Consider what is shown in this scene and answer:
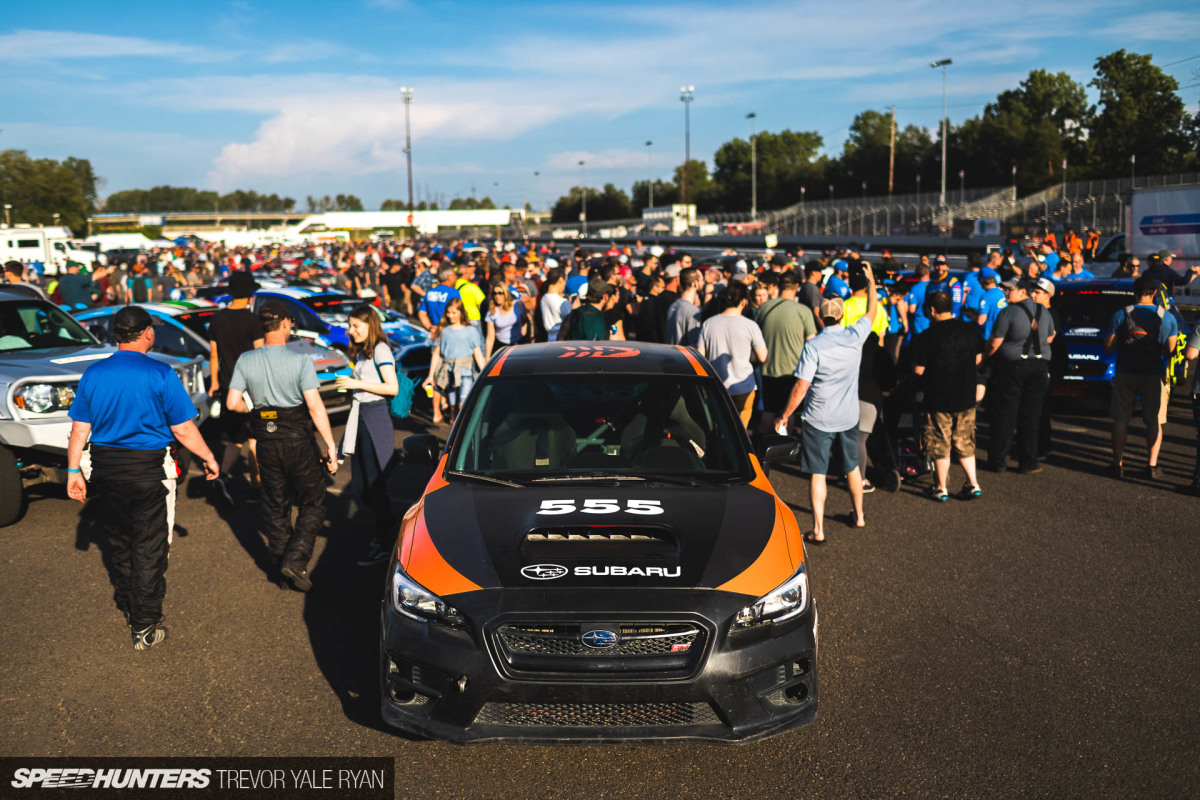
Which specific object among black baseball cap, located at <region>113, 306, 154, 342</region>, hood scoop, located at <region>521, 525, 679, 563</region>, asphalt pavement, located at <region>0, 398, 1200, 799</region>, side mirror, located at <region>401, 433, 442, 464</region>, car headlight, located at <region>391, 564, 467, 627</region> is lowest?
asphalt pavement, located at <region>0, 398, 1200, 799</region>

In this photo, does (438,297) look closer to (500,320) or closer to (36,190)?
(500,320)

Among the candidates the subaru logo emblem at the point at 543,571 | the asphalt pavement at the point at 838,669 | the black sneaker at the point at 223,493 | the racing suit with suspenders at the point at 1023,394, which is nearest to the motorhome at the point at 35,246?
the black sneaker at the point at 223,493

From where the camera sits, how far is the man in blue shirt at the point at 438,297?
12266 millimetres

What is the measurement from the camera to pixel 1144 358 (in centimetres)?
846

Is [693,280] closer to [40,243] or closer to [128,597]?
[128,597]

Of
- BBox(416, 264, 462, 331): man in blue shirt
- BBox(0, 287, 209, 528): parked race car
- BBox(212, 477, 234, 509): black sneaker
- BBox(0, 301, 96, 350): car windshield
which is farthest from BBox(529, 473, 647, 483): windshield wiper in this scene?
BBox(416, 264, 462, 331): man in blue shirt

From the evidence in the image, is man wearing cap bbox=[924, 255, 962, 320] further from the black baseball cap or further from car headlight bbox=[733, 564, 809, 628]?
the black baseball cap

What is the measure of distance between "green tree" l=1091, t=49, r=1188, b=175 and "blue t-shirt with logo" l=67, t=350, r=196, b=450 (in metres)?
80.4

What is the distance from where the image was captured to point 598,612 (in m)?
3.50

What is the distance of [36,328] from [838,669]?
26.9 ft

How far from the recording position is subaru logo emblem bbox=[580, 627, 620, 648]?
138 inches

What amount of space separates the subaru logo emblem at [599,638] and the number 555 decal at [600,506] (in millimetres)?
668

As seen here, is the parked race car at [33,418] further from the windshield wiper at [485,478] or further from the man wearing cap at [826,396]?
the man wearing cap at [826,396]

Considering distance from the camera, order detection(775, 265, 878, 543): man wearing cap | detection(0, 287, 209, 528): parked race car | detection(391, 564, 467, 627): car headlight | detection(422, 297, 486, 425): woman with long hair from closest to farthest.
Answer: detection(391, 564, 467, 627): car headlight
detection(775, 265, 878, 543): man wearing cap
detection(0, 287, 209, 528): parked race car
detection(422, 297, 486, 425): woman with long hair
